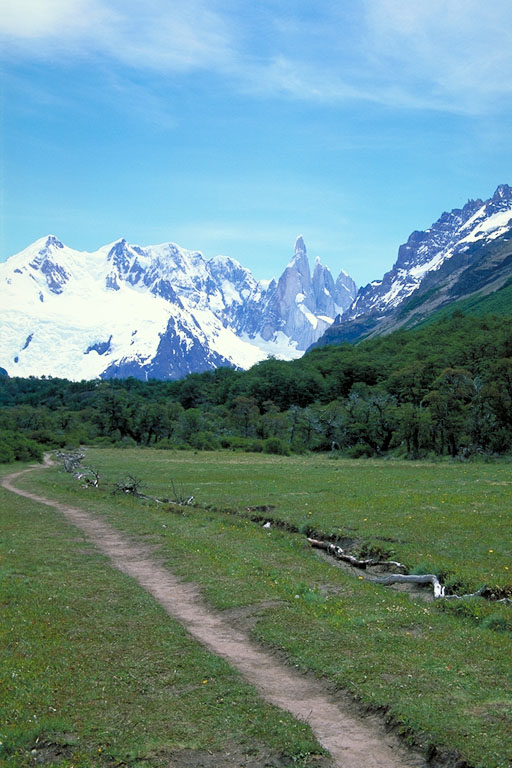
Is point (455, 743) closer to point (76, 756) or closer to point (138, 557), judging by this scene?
point (76, 756)

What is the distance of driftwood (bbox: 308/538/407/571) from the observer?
796 inches

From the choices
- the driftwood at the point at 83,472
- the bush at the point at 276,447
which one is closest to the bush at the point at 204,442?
the bush at the point at 276,447

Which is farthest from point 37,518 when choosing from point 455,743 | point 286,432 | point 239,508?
point 286,432

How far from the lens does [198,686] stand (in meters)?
11.3

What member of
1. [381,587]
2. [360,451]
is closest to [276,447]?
[360,451]

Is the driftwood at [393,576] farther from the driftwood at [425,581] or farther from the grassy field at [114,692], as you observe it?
the grassy field at [114,692]

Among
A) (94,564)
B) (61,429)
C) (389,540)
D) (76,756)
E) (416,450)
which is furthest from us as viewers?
(61,429)

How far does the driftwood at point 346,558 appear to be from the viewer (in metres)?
20.2

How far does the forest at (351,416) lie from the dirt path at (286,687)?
56267 millimetres

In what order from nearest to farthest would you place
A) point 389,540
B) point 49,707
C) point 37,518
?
point 49,707, point 389,540, point 37,518

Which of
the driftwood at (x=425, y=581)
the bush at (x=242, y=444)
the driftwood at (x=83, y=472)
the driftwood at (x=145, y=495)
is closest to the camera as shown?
the driftwood at (x=425, y=581)

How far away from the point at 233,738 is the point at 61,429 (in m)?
137

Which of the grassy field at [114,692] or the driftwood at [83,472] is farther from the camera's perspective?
the driftwood at [83,472]

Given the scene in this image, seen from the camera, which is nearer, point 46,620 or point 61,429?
point 46,620
